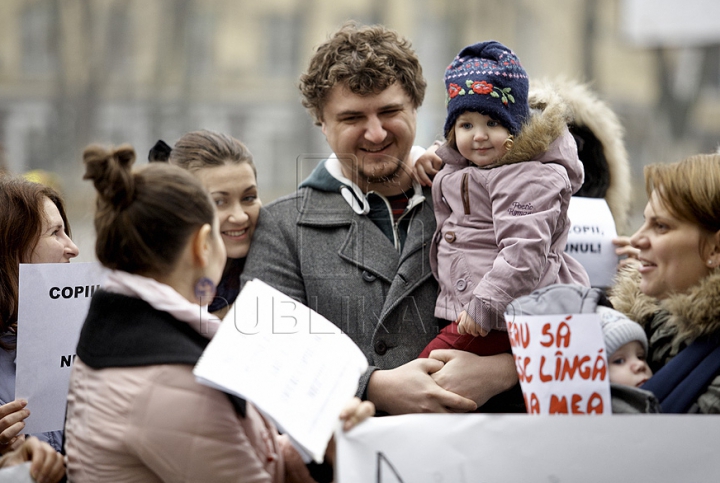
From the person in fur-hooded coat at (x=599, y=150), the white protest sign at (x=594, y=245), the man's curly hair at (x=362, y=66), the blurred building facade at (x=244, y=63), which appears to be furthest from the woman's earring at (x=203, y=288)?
the blurred building facade at (x=244, y=63)

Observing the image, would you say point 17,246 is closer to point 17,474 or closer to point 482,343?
point 17,474

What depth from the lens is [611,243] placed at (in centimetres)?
301

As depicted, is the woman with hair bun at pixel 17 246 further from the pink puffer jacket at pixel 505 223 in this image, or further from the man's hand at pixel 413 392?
the pink puffer jacket at pixel 505 223

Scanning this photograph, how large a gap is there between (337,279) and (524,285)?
1.91 ft

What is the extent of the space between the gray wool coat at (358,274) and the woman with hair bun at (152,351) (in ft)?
1.68

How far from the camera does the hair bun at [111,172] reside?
185cm

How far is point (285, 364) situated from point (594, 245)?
1521 millimetres

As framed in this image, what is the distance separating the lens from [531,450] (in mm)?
1953

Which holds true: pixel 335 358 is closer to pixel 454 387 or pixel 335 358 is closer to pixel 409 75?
pixel 454 387

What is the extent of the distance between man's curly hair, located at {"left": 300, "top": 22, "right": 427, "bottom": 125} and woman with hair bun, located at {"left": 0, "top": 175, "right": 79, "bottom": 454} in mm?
934

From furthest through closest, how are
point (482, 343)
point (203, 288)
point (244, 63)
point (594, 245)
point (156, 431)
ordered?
point (244, 63), point (594, 245), point (482, 343), point (203, 288), point (156, 431)

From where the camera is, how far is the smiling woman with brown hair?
77.7 inches

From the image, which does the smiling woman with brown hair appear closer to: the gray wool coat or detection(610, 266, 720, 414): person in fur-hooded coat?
detection(610, 266, 720, 414): person in fur-hooded coat

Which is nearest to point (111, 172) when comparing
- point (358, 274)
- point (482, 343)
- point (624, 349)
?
point (358, 274)
